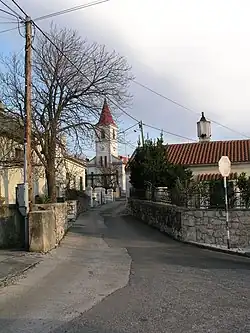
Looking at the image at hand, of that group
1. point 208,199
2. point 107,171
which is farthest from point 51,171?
point 107,171

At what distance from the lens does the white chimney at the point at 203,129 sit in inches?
1758

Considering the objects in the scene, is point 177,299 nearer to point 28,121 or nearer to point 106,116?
point 28,121

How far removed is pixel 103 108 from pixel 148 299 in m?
19.0

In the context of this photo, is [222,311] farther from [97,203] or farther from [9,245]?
[97,203]

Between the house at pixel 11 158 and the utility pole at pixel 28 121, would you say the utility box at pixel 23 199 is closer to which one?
the utility pole at pixel 28 121

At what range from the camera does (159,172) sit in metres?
32.8

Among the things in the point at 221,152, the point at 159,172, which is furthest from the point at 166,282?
the point at 221,152

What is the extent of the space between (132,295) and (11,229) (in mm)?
8970

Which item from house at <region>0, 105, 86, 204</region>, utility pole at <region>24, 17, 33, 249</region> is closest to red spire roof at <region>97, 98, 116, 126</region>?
house at <region>0, 105, 86, 204</region>

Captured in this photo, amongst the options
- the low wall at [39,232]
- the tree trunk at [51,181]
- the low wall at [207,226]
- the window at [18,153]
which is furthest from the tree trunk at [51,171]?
the low wall at [39,232]

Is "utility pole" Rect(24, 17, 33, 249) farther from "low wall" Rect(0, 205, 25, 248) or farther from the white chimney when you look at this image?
the white chimney

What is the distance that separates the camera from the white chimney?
44.7 metres

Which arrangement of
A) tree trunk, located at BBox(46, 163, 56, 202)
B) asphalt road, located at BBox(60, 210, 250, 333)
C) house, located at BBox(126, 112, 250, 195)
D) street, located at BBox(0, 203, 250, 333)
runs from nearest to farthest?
asphalt road, located at BBox(60, 210, 250, 333)
street, located at BBox(0, 203, 250, 333)
tree trunk, located at BBox(46, 163, 56, 202)
house, located at BBox(126, 112, 250, 195)

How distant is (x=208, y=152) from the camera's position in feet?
131
